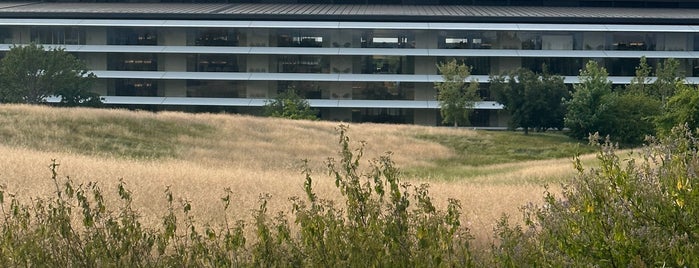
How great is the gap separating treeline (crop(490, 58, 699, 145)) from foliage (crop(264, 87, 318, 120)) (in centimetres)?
1379

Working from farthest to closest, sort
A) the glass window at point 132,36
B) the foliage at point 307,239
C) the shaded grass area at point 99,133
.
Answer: the glass window at point 132,36 → the shaded grass area at point 99,133 → the foliage at point 307,239

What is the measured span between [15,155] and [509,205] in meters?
14.2

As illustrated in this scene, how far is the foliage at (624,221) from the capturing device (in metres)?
6.75

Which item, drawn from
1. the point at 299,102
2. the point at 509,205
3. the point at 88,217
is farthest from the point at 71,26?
the point at 88,217

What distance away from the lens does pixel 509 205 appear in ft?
55.0

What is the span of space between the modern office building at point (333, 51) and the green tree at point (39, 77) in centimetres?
635

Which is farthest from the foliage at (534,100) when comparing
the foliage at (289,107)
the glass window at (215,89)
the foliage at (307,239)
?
the foliage at (307,239)

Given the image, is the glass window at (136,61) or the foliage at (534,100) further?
the glass window at (136,61)

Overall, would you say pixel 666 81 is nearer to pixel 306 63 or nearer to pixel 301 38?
pixel 306 63

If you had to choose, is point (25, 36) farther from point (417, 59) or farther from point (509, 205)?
point (509, 205)

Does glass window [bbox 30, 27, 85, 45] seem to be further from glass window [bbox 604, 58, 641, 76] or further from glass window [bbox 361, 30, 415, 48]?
glass window [bbox 604, 58, 641, 76]

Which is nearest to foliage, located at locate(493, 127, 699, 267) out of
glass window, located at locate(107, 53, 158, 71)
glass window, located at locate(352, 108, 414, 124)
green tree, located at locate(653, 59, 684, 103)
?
green tree, located at locate(653, 59, 684, 103)

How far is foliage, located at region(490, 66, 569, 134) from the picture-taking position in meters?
60.7

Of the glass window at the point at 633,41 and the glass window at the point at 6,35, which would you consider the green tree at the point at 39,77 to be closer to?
the glass window at the point at 6,35
